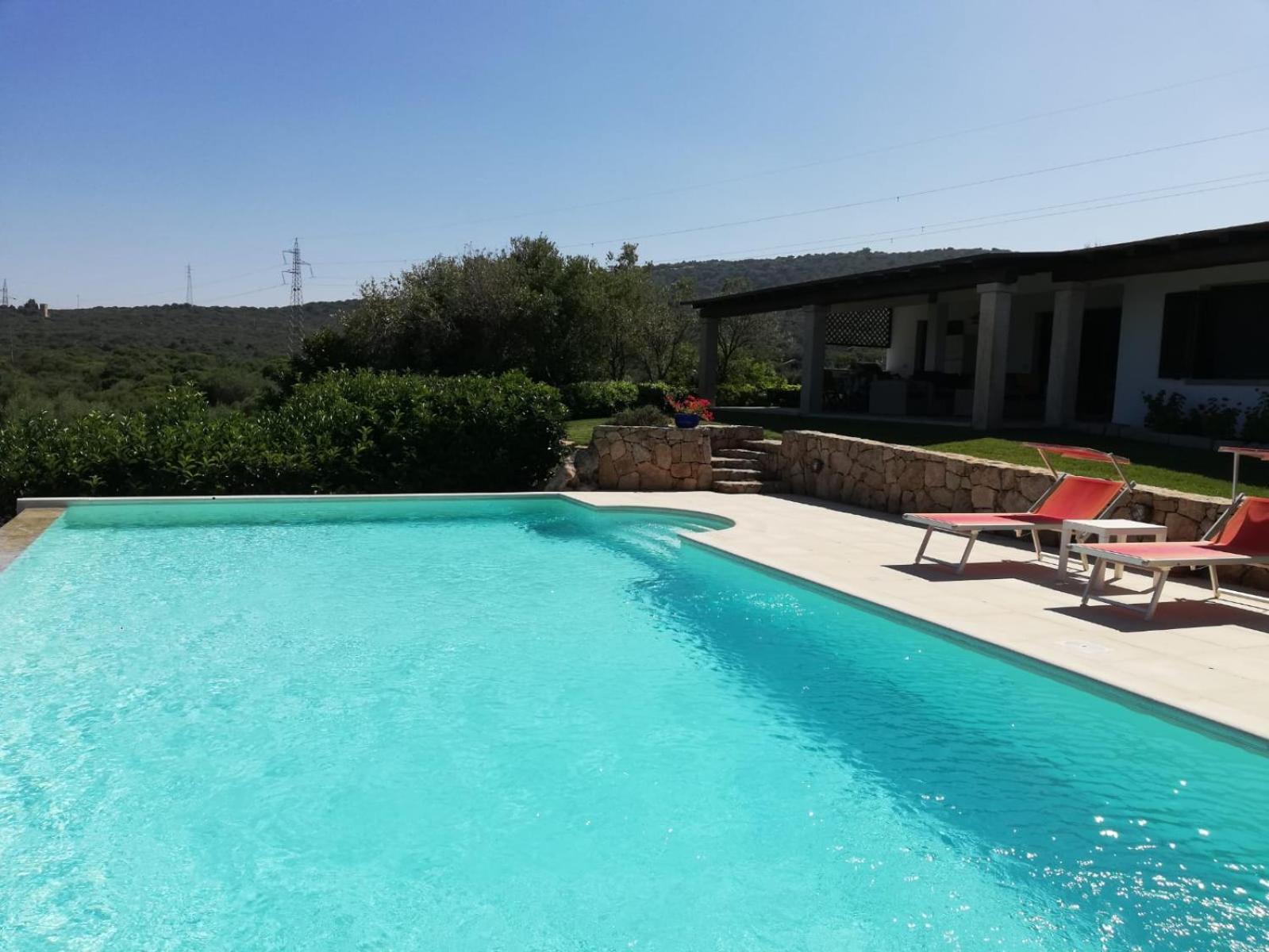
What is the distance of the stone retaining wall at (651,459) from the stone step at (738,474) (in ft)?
0.76

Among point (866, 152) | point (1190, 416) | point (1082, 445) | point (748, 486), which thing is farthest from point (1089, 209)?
point (748, 486)

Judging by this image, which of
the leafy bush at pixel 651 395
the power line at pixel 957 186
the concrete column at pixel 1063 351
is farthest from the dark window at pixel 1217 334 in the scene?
the leafy bush at pixel 651 395

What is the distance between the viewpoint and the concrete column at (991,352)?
51.2 feet

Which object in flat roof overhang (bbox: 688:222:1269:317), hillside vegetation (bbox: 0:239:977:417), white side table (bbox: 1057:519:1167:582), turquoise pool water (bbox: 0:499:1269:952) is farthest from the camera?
hillside vegetation (bbox: 0:239:977:417)

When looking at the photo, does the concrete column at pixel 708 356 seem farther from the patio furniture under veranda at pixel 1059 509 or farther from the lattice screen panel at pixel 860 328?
the patio furniture under veranda at pixel 1059 509

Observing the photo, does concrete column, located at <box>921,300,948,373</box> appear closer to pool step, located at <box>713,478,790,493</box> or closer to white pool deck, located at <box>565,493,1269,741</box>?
pool step, located at <box>713,478,790,493</box>

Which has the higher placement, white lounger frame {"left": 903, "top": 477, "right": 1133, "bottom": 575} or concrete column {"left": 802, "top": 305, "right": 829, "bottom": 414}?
concrete column {"left": 802, "top": 305, "right": 829, "bottom": 414}

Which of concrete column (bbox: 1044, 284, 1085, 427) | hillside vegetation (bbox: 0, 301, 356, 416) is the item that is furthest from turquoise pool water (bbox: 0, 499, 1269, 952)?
hillside vegetation (bbox: 0, 301, 356, 416)

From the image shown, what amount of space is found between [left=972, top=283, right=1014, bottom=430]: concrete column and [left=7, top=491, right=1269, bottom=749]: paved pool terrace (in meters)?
5.57

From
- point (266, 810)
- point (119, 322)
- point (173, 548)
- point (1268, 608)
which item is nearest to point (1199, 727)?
point (1268, 608)

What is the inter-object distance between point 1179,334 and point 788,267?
53008 millimetres

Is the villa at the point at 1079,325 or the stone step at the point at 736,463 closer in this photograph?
the villa at the point at 1079,325

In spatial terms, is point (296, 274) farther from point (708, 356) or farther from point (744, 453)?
point (744, 453)

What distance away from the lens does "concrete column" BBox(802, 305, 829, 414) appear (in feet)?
67.1
